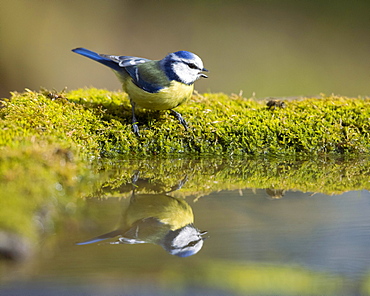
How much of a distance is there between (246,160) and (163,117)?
2.29 feet

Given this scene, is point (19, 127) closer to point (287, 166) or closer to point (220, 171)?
point (220, 171)

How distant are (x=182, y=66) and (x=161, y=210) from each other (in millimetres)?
1527

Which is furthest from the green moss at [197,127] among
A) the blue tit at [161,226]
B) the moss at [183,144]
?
the blue tit at [161,226]

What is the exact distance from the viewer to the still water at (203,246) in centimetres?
107

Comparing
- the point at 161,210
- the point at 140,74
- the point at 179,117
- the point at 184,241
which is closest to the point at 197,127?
the point at 179,117

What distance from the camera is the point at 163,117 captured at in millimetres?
3035

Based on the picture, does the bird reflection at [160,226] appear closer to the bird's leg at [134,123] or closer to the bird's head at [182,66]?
the bird's leg at [134,123]

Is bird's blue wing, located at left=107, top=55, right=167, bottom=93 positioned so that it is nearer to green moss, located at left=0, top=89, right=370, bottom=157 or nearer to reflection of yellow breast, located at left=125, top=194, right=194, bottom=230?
green moss, located at left=0, top=89, right=370, bottom=157

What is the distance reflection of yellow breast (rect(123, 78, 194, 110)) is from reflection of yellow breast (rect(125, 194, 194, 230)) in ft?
3.71

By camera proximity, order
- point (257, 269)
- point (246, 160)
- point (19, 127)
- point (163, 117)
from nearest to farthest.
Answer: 1. point (257, 269)
2. point (19, 127)
3. point (246, 160)
4. point (163, 117)

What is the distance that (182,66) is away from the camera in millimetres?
2941

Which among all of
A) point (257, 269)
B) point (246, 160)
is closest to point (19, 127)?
point (246, 160)

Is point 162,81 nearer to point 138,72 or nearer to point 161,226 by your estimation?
point 138,72

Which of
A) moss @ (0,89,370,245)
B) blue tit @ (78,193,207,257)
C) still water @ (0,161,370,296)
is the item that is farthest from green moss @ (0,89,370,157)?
blue tit @ (78,193,207,257)
